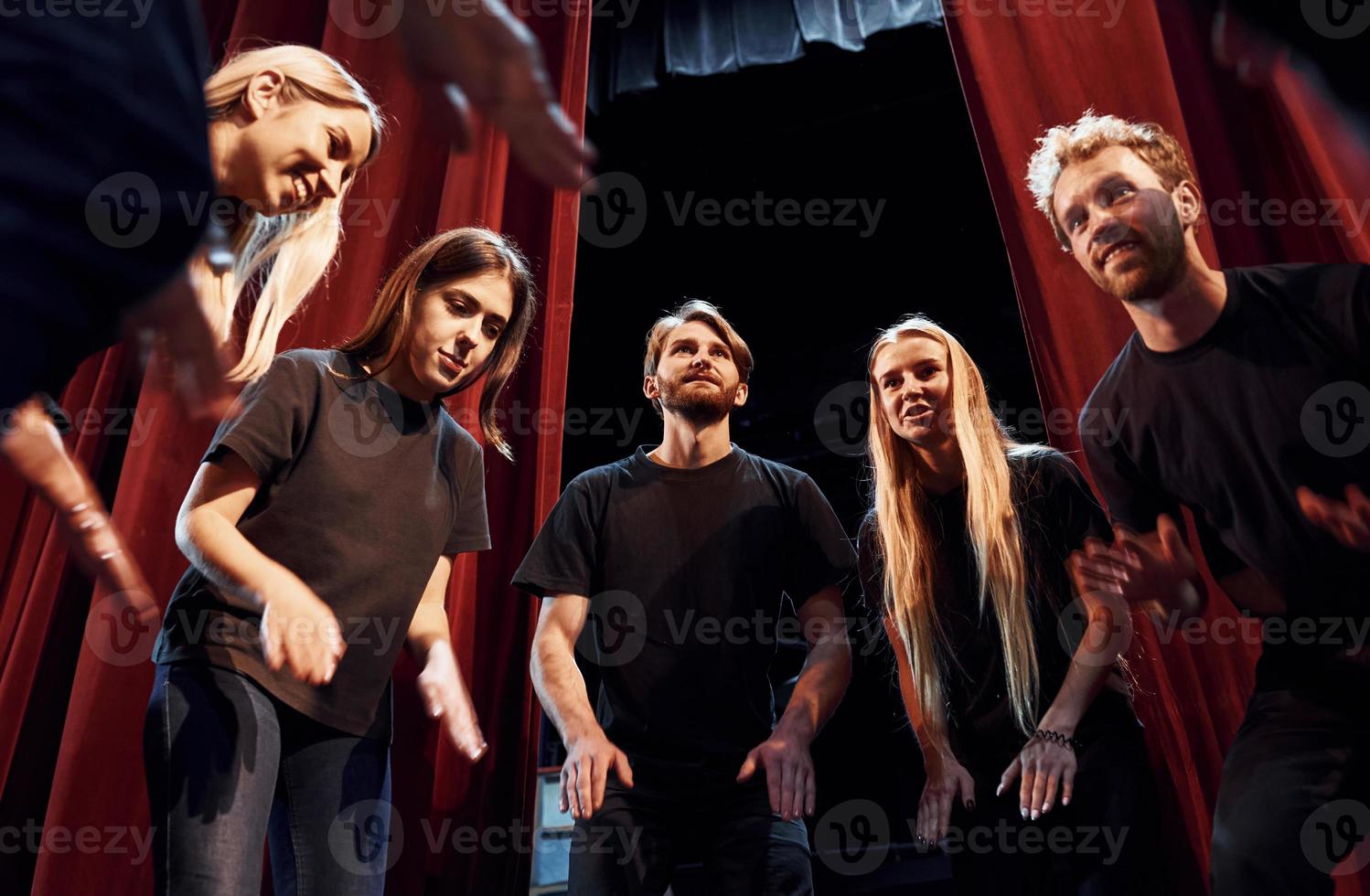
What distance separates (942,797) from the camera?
5.27 ft

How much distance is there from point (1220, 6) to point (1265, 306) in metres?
0.42

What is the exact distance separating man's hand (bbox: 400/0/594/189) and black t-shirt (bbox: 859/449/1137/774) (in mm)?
1330

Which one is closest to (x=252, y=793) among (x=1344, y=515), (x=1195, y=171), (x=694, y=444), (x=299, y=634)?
(x=299, y=634)

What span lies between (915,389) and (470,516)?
87 cm

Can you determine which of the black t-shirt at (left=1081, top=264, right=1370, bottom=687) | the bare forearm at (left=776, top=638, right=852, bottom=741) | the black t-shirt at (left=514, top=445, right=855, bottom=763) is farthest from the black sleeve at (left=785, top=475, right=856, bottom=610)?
the black t-shirt at (left=1081, top=264, right=1370, bottom=687)

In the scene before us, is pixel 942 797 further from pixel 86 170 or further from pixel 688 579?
pixel 86 170

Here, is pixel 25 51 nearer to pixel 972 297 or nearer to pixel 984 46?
pixel 984 46

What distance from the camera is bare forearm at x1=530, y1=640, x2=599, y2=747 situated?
1.64 m

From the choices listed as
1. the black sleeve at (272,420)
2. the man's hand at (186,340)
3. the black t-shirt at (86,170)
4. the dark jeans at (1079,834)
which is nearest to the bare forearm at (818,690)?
the dark jeans at (1079,834)

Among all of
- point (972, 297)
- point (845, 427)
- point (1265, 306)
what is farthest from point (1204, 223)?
point (845, 427)

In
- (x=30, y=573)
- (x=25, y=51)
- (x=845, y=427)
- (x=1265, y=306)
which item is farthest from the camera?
(x=845, y=427)

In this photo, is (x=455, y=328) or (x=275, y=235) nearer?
(x=275, y=235)

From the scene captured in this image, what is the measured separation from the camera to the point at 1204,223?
Result: 6.18ft

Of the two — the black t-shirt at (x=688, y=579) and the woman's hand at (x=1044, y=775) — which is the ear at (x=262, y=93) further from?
the woman's hand at (x=1044, y=775)
